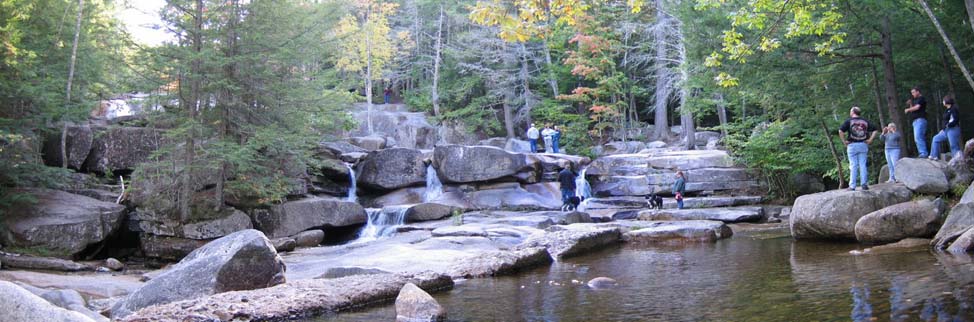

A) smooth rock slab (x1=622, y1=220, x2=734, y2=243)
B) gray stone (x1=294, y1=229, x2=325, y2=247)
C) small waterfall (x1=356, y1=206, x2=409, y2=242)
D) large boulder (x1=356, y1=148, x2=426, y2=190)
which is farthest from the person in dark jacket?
gray stone (x1=294, y1=229, x2=325, y2=247)

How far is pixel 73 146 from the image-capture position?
1930cm

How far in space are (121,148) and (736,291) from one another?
62.1 feet

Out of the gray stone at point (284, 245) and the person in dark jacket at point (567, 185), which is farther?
the person in dark jacket at point (567, 185)

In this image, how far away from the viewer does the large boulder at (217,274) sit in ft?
24.8

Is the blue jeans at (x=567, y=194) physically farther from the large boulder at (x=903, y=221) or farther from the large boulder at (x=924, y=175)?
the large boulder at (x=903, y=221)

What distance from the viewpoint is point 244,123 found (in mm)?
17250

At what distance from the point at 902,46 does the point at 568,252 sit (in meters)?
10.4

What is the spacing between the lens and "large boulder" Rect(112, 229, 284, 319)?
7.55m

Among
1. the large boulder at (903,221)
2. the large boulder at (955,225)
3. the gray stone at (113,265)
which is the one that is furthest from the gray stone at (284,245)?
the large boulder at (955,225)

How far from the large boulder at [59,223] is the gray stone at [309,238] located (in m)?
4.31

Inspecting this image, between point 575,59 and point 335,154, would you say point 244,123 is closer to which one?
point 335,154

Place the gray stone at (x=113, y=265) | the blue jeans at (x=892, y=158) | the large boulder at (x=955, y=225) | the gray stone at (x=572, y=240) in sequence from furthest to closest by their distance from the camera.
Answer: the gray stone at (x=113, y=265), the blue jeans at (x=892, y=158), the gray stone at (x=572, y=240), the large boulder at (x=955, y=225)

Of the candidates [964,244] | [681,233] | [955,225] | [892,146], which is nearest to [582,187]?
[681,233]

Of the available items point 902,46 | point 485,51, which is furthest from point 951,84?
point 485,51
